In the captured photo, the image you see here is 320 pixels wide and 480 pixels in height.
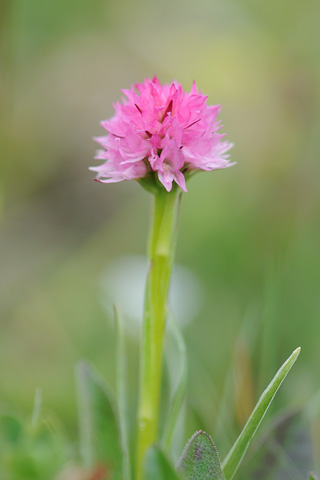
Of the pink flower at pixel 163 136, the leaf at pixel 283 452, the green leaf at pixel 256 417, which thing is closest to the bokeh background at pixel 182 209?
the leaf at pixel 283 452

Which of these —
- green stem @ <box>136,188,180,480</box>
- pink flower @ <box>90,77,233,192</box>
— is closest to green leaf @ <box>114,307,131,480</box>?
green stem @ <box>136,188,180,480</box>

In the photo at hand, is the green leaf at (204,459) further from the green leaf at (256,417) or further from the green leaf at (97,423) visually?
the green leaf at (97,423)

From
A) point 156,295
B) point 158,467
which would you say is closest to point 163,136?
point 156,295

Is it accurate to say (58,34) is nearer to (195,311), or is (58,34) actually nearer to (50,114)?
(50,114)

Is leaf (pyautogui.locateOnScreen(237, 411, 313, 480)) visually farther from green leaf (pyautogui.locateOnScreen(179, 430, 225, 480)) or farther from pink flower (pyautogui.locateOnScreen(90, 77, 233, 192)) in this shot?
pink flower (pyautogui.locateOnScreen(90, 77, 233, 192))

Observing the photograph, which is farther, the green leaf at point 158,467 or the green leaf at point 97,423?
the green leaf at point 97,423

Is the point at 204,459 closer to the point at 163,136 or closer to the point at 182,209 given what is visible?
the point at 163,136
